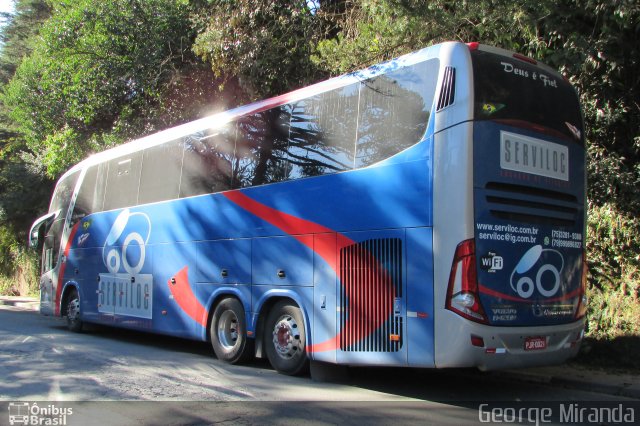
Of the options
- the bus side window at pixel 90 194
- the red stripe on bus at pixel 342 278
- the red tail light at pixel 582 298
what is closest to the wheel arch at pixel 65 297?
the bus side window at pixel 90 194

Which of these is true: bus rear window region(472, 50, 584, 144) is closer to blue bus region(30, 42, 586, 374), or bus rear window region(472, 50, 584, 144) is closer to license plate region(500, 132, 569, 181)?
blue bus region(30, 42, 586, 374)

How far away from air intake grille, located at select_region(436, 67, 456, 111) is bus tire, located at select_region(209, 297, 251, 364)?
4.44 metres

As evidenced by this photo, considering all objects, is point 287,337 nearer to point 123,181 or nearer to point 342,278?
point 342,278

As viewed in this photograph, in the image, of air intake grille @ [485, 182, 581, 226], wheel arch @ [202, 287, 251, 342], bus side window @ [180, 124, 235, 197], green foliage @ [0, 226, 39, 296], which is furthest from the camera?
green foliage @ [0, 226, 39, 296]

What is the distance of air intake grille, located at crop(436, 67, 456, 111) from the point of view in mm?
6301

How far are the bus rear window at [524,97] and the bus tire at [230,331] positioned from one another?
4.77 metres

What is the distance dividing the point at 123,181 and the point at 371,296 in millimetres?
7063

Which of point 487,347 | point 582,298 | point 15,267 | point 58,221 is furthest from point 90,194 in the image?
point 15,267

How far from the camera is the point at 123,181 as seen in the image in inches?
463

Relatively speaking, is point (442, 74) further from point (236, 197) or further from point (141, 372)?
point (141, 372)

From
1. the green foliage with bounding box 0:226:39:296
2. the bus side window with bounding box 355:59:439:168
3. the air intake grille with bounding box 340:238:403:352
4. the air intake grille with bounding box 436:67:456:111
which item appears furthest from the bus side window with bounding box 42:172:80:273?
the green foliage with bounding box 0:226:39:296

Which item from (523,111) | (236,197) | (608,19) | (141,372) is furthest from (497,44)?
(141,372)

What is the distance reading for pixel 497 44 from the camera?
10.0 m

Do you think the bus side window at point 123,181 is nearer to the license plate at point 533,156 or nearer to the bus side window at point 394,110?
the bus side window at point 394,110
